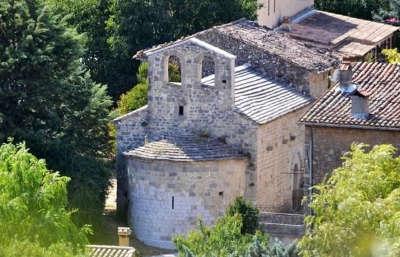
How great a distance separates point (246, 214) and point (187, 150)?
5449mm

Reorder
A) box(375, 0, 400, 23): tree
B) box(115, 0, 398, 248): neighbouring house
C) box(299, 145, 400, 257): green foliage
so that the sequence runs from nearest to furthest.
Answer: box(299, 145, 400, 257): green foliage, box(115, 0, 398, 248): neighbouring house, box(375, 0, 400, 23): tree

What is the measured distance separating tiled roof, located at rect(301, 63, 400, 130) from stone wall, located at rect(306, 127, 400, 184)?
27cm

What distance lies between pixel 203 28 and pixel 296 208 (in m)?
13.0

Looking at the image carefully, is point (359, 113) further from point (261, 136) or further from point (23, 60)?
point (23, 60)

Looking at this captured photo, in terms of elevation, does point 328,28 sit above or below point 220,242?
above

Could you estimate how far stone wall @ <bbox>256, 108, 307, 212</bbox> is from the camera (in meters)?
50.0

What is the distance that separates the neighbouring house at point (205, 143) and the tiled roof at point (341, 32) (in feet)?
35.2

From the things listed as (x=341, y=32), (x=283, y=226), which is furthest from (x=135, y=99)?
(x=341, y=32)

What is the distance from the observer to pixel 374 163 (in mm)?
36344

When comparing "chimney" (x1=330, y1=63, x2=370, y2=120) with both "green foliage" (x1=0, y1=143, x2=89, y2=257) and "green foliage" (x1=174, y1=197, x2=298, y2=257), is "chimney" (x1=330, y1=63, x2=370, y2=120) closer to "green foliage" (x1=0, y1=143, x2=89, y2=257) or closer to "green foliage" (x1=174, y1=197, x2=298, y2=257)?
"green foliage" (x1=174, y1=197, x2=298, y2=257)

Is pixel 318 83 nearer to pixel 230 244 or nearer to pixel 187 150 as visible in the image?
pixel 187 150

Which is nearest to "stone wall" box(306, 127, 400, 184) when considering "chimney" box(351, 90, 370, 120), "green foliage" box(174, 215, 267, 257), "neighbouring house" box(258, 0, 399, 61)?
"chimney" box(351, 90, 370, 120)

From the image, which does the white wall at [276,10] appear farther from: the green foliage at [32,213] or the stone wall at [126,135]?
the green foliage at [32,213]

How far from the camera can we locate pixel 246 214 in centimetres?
4394
